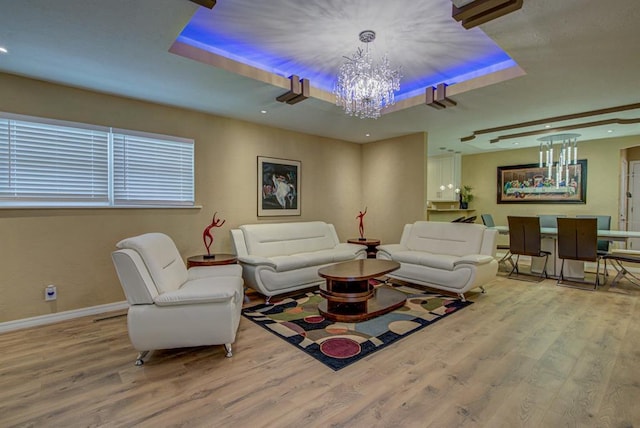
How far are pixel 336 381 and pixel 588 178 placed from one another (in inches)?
270

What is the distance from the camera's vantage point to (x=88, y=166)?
3418 millimetres

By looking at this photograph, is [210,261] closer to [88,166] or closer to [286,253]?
[286,253]

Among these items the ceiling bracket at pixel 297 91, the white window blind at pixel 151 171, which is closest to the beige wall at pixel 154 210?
the white window blind at pixel 151 171

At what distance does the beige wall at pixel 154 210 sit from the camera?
10.1 ft

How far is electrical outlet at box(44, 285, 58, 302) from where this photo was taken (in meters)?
3.17

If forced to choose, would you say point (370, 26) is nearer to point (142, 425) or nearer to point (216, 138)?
point (216, 138)

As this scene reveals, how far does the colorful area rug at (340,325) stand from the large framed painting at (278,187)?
1.65 meters

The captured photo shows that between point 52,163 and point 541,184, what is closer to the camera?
point 52,163

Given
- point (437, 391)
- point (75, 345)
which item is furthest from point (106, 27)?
point (437, 391)

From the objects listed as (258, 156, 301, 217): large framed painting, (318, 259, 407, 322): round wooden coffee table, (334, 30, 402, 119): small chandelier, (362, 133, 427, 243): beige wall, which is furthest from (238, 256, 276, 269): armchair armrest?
(362, 133, 427, 243): beige wall

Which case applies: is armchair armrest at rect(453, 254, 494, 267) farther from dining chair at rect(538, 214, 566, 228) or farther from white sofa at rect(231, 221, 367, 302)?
dining chair at rect(538, 214, 566, 228)

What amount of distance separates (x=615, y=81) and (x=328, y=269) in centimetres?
361

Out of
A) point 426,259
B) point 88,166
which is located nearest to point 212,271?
point 88,166

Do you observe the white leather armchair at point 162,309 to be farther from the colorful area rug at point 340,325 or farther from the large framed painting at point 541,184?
the large framed painting at point 541,184
